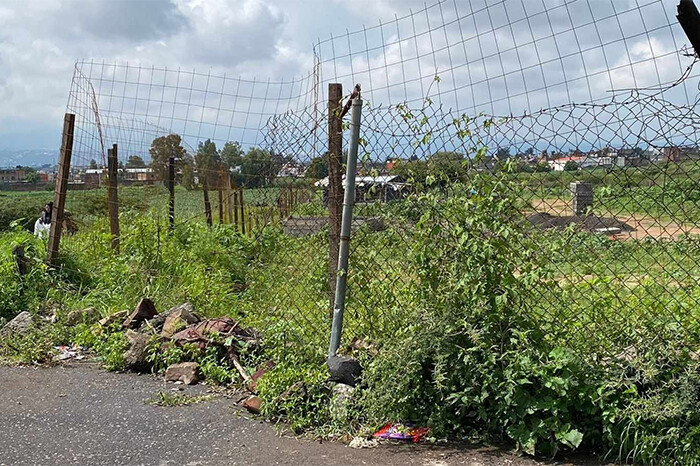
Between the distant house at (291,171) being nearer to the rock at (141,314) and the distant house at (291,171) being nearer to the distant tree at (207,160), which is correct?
the rock at (141,314)

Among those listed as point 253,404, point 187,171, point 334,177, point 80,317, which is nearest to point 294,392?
point 253,404

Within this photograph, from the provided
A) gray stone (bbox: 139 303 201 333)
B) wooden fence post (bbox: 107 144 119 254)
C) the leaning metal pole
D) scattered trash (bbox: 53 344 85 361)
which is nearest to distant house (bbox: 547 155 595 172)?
the leaning metal pole

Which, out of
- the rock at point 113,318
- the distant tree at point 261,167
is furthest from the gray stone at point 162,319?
the distant tree at point 261,167

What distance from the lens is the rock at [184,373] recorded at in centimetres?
620

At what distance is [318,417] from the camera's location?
521cm

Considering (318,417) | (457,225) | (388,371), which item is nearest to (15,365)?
(318,417)

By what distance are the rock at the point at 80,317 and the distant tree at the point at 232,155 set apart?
7.26 feet

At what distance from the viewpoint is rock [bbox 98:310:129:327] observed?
24.3 feet

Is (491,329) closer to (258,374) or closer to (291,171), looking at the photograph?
(258,374)

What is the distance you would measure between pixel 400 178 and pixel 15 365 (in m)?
4.11

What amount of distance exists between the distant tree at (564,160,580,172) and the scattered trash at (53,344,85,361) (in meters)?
4.81

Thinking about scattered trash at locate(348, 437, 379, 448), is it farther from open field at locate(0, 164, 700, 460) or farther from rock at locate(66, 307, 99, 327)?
rock at locate(66, 307, 99, 327)

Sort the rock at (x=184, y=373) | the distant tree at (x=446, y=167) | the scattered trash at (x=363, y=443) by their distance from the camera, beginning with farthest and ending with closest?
the rock at (x=184, y=373) → the distant tree at (x=446, y=167) → the scattered trash at (x=363, y=443)

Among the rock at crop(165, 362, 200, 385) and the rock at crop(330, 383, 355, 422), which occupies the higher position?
the rock at crop(330, 383, 355, 422)
